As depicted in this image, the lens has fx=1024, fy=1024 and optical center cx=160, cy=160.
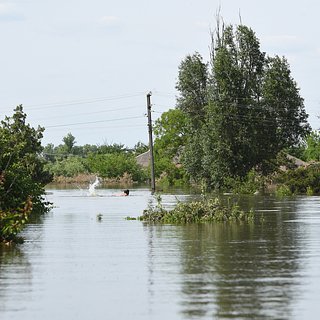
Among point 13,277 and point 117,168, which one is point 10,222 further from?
point 117,168

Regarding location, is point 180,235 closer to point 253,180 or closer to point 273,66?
point 253,180

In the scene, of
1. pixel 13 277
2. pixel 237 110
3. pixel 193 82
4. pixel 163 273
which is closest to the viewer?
pixel 13 277

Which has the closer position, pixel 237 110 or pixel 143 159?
pixel 237 110

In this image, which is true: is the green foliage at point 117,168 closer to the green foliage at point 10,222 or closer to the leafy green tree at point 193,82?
the leafy green tree at point 193,82

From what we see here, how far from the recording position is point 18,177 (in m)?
31.5

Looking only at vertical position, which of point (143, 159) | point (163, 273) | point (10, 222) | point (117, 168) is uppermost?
point (143, 159)

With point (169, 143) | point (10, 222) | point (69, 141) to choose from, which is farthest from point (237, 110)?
point (69, 141)

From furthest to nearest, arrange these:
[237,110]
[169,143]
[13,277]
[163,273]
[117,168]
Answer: [117,168]
[169,143]
[237,110]
[163,273]
[13,277]

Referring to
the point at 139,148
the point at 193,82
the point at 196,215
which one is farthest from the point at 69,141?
the point at 196,215

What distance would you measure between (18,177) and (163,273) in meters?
13.8

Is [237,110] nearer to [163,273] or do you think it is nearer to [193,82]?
[193,82]

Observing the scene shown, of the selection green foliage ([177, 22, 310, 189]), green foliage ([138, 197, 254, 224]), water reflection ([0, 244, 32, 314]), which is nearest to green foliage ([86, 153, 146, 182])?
green foliage ([177, 22, 310, 189])

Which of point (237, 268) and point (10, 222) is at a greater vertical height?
point (10, 222)

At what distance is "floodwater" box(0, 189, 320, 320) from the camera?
47.4 feet
